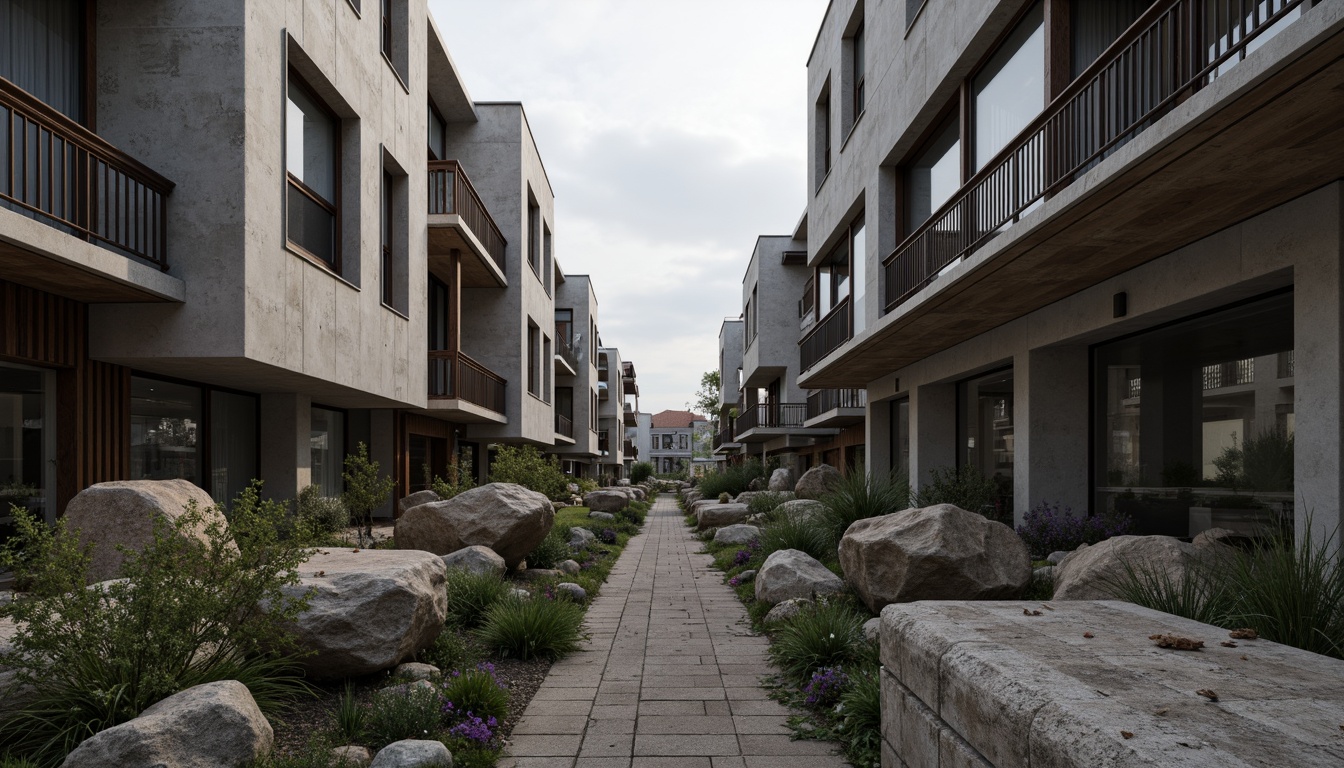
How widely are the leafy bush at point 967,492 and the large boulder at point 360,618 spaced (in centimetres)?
788

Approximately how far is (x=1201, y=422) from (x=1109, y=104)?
11.0ft

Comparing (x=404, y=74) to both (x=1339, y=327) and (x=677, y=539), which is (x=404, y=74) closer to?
(x=677, y=539)

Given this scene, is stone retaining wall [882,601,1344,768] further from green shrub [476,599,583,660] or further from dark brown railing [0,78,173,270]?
dark brown railing [0,78,173,270]

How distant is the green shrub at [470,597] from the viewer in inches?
294

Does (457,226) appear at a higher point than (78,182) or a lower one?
higher

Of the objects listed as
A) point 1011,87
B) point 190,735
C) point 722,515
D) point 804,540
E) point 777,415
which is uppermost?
point 1011,87

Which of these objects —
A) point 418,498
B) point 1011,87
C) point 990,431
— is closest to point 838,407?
point 990,431

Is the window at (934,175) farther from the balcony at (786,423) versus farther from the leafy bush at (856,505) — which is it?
the balcony at (786,423)

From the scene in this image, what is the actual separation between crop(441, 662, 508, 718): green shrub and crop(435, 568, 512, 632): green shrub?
7.24 ft

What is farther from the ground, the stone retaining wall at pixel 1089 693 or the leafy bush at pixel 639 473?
the stone retaining wall at pixel 1089 693

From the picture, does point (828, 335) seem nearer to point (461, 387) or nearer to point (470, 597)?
point (461, 387)

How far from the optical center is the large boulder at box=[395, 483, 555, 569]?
31.0 feet

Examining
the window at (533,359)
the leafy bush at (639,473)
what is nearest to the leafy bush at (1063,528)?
the window at (533,359)

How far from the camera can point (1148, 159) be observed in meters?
5.41
